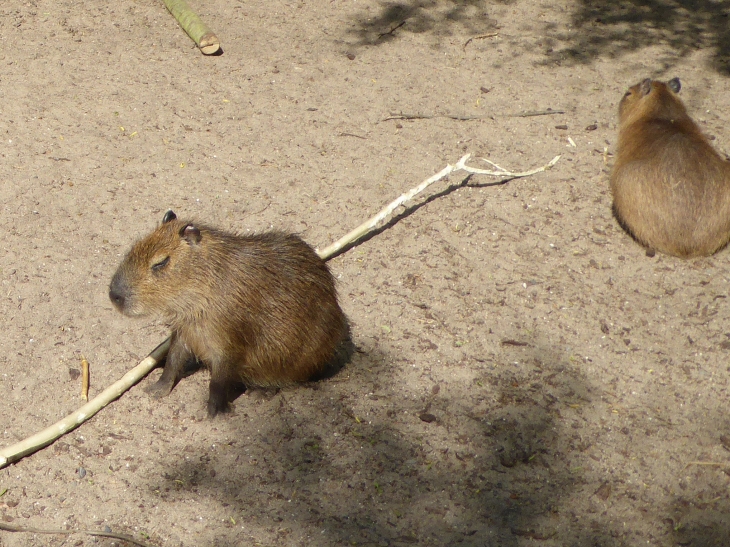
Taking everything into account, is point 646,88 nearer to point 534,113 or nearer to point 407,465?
point 534,113

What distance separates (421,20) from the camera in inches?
278

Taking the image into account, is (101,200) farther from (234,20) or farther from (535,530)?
(535,530)

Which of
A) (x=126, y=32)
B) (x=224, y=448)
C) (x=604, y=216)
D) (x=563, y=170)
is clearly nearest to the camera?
(x=224, y=448)

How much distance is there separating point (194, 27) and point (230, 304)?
3542 millimetres

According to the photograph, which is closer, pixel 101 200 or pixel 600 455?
pixel 600 455

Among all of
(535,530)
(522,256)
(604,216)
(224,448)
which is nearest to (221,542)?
(224,448)

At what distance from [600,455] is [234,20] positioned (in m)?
4.85

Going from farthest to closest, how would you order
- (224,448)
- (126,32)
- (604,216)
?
(126,32) → (604,216) → (224,448)

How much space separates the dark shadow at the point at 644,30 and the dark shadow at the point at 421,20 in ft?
2.35

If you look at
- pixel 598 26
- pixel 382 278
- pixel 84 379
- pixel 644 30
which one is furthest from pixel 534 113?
pixel 84 379

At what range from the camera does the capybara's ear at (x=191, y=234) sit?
352cm

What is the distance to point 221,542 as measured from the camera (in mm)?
3076

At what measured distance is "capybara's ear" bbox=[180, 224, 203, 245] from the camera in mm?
3521

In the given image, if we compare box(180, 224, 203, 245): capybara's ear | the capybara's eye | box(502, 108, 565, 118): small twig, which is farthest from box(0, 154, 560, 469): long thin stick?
box(502, 108, 565, 118): small twig
